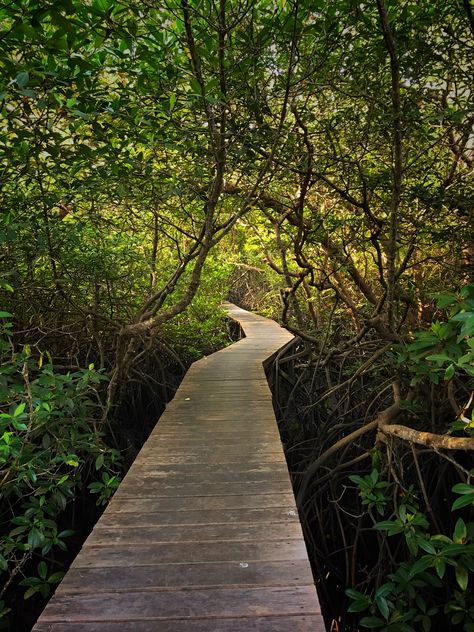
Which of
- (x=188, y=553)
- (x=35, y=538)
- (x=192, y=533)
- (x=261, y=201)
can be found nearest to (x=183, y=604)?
(x=188, y=553)

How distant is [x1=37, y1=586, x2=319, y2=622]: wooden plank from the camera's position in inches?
52.4

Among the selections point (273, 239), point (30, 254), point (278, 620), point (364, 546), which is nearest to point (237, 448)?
point (278, 620)

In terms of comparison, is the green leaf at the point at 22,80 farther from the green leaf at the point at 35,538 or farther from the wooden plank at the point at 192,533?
the green leaf at the point at 35,538

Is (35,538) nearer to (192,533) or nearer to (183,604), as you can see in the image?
(192,533)

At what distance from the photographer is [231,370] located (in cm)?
530

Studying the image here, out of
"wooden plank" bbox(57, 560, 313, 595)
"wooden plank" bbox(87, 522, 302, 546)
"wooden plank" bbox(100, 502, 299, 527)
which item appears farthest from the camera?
"wooden plank" bbox(100, 502, 299, 527)

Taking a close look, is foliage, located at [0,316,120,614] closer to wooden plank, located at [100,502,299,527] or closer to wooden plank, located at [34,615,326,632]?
wooden plank, located at [100,502,299,527]

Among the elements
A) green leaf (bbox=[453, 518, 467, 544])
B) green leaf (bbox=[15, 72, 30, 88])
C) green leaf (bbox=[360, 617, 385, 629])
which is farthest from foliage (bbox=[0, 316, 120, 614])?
green leaf (bbox=[453, 518, 467, 544])

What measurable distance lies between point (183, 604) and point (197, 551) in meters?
0.29

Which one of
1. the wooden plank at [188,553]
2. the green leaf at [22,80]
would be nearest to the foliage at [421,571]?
the wooden plank at [188,553]

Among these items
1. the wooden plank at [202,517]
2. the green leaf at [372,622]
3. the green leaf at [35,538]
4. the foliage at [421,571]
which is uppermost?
the wooden plank at [202,517]

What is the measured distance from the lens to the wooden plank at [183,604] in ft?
4.37

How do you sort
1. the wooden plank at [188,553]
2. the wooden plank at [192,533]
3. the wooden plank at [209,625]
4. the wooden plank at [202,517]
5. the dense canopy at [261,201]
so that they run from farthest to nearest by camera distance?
the dense canopy at [261,201] → the wooden plank at [202,517] → the wooden plank at [192,533] → the wooden plank at [188,553] → the wooden plank at [209,625]

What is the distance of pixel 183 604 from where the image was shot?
1384 millimetres
